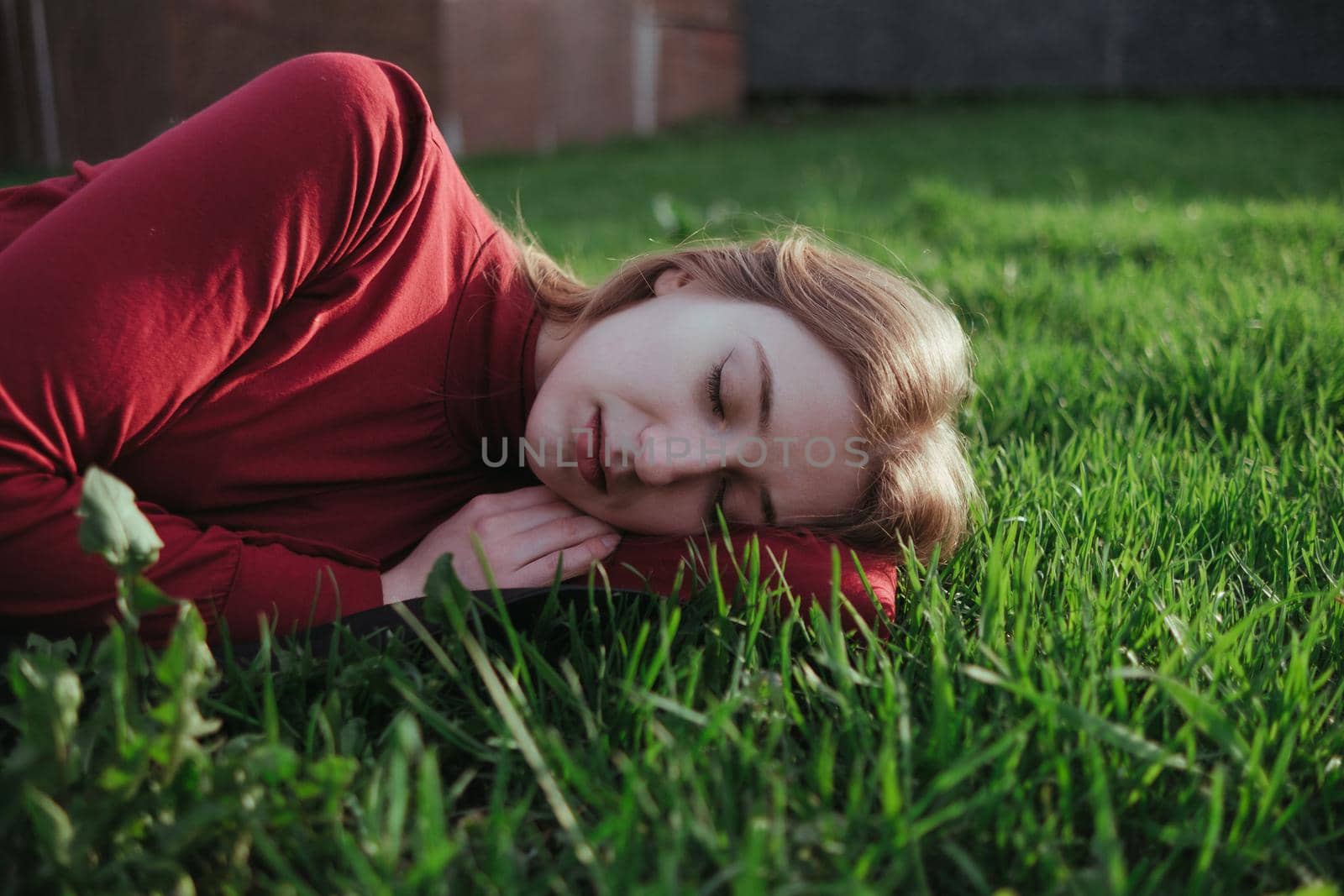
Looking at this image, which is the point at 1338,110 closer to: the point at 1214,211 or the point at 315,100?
the point at 1214,211

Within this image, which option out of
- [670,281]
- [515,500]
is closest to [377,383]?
[515,500]

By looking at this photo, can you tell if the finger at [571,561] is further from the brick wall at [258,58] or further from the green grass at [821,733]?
the brick wall at [258,58]

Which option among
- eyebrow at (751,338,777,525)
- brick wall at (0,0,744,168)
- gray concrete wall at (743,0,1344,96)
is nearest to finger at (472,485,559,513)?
eyebrow at (751,338,777,525)

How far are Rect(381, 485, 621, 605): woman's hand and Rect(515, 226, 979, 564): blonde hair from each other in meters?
0.34

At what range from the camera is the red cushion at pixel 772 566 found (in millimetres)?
1496

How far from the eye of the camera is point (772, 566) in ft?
5.08

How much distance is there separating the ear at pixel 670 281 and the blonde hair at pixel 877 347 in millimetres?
18

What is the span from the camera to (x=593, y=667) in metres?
1.34

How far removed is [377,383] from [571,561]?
414 mm

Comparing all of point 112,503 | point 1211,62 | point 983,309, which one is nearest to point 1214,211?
point 983,309

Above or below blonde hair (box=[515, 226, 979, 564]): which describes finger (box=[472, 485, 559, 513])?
below

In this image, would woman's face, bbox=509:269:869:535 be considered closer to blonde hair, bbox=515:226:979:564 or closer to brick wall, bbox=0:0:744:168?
blonde hair, bbox=515:226:979:564

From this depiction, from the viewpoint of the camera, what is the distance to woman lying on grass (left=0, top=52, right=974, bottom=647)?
4.47ft

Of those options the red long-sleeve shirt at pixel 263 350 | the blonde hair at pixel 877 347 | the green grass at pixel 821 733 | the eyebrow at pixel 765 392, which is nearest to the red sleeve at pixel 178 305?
the red long-sleeve shirt at pixel 263 350
